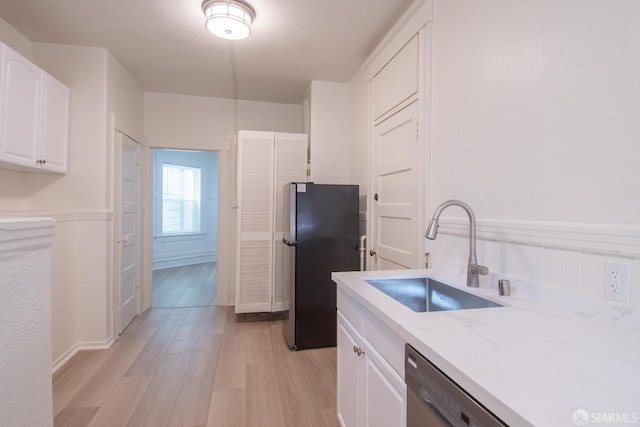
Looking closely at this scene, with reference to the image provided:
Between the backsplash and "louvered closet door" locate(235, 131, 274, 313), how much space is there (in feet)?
7.33

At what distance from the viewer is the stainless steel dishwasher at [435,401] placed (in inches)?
24.5

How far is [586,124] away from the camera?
97cm

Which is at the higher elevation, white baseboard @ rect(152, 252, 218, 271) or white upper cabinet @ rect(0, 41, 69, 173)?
white upper cabinet @ rect(0, 41, 69, 173)

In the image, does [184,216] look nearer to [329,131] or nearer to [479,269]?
[329,131]

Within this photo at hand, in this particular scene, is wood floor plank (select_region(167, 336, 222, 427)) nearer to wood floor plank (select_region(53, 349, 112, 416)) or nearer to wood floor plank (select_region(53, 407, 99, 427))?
wood floor plank (select_region(53, 407, 99, 427))

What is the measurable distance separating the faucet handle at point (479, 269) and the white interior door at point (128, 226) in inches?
121

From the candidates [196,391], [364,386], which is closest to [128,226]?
[196,391]

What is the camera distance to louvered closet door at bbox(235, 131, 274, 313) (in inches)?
128

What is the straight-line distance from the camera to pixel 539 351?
2.40ft

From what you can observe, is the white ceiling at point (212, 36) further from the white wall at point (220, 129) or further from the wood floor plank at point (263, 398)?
the wood floor plank at point (263, 398)

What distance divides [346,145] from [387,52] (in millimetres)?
1179

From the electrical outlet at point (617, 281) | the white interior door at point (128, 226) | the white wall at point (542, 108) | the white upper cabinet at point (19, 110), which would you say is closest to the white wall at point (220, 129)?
the white interior door at point (128, 226)

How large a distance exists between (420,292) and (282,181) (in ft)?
6.98

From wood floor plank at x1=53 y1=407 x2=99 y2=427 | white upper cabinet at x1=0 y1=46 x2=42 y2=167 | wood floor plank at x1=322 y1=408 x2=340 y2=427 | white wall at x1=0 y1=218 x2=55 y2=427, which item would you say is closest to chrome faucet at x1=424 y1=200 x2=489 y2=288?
wood floor plank at x1=322 y1=408 x2=340 y2=427
